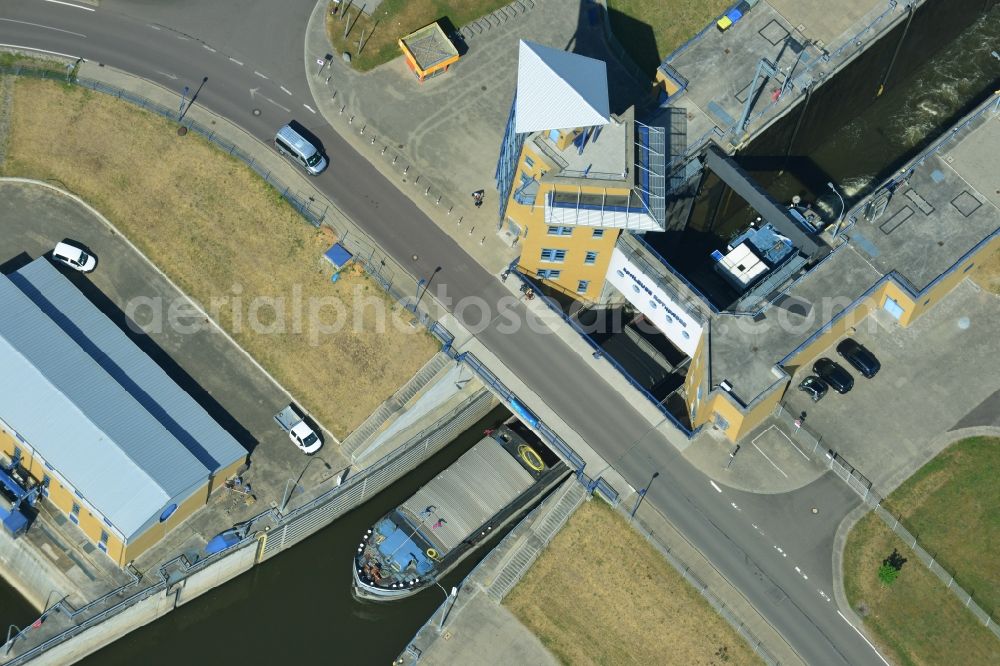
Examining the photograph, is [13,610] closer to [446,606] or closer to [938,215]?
[446,606]

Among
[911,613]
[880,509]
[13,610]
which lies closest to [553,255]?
[880,509]

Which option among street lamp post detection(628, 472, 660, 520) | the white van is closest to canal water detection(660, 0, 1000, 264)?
street lamp post detection(628, 472, 660, 520)

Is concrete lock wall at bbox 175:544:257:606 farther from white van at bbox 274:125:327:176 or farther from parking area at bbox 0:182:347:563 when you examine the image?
white van at bbox 274:125:327:176

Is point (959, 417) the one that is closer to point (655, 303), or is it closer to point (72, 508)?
point (655, 303)

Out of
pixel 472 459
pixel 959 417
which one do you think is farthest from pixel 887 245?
pixel 472 459

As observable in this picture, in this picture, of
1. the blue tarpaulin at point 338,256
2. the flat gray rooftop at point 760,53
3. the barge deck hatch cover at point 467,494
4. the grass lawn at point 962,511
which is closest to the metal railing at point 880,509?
the grass lawn at point 962,511
